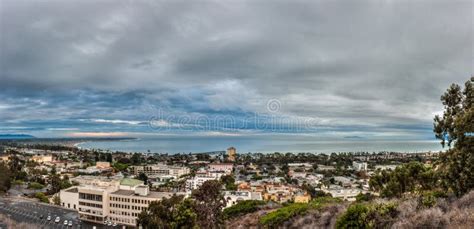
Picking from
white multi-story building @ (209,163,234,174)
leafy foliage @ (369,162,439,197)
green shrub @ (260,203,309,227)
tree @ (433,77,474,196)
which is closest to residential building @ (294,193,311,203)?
leafy foliage @ (369,162,439,197)

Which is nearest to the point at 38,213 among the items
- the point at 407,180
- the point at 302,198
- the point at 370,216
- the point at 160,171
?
the point at 302,198

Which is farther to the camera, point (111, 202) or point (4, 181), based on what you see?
point (4, 181)

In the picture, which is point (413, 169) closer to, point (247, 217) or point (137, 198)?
point (247, 217)

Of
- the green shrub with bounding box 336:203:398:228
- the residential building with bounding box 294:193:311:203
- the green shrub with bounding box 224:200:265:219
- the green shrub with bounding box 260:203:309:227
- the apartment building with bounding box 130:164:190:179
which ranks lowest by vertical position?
the apartment building with bounding box 130:164:190:179

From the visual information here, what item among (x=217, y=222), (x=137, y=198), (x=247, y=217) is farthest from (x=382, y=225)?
(x=137, y=198)

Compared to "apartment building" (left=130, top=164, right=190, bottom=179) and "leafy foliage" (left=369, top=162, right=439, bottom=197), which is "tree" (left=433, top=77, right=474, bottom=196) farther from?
"apartment building" (left=130, top=164, right=190, bottom=179)

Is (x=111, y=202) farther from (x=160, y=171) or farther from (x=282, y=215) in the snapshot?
(x=160, y=171)

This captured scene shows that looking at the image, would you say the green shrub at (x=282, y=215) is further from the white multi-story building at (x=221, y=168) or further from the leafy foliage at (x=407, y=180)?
the white multi-story building at (x=221, y=168)
